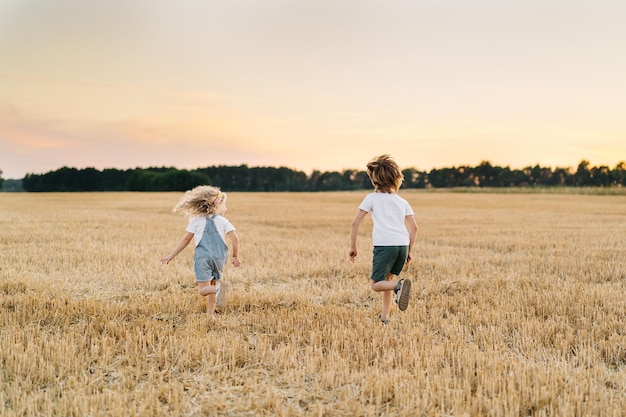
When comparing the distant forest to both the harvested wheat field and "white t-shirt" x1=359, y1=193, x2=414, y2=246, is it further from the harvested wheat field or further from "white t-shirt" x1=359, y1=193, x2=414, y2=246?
"white t-shirt" x1=359, y1=193, x2=414, y2=246

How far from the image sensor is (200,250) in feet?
22.4

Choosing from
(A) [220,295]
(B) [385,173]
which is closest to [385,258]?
(B) [385,173]

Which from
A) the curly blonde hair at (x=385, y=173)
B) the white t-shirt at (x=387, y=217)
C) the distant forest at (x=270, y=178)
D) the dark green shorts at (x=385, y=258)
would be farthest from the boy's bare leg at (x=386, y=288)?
the distant forest at (x=270, y=178)

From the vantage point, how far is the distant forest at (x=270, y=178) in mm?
107750

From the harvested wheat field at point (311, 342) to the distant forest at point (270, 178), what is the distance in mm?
96561

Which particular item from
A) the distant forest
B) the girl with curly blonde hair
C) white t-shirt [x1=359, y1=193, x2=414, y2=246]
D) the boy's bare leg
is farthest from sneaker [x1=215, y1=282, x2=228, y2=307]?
the distant forest

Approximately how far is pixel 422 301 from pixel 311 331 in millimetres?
2490

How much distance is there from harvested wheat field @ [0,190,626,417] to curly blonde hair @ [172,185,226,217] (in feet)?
4.71

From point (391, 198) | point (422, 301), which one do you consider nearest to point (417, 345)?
point (391, 198)

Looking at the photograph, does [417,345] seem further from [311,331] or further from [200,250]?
[200,250]

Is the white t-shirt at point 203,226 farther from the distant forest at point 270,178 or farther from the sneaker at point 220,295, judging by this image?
the distant forest at point 270,178

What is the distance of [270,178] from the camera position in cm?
11288

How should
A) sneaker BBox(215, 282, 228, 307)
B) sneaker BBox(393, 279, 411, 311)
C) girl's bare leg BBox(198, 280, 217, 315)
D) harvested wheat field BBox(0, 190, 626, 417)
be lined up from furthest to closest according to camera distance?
girl's bare leg BBox(198, 280, 217, 315) → sneaker BBox(215, 282, 228, 307) → sneaker BBox(393, 279, 411, 311) → harvested wheat field BBox(0, 190, 626, 417)

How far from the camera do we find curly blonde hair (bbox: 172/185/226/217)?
6.85m
